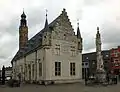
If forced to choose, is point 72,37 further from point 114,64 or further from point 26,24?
point 114,64

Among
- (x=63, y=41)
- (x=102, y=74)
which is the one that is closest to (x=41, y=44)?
(x=63, y=41)

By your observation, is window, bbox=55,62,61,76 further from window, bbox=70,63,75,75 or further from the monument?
the monument

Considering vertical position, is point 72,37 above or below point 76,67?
above

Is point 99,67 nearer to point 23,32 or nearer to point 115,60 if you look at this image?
point 23,32

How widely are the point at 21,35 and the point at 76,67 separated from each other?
120 feet

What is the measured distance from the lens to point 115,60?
10094 centimetres

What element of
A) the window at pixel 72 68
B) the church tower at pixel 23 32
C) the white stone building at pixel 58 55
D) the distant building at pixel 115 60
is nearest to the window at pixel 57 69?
the white stone building at pixel 58 55

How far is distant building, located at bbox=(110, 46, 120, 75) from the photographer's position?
98.9m

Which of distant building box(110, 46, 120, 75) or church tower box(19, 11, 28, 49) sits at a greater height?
church tower box(19, 11, 28, 49)

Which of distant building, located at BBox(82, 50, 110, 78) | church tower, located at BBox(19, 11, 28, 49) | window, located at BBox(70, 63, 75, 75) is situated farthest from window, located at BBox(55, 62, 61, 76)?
distant building, located at BBox(82, 50, 110, 78)

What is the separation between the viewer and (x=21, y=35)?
8162cm

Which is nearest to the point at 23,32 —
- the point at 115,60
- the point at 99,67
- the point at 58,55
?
the point at 58,55

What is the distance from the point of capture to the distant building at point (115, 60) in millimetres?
98875

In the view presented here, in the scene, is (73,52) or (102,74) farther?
(73,52)
